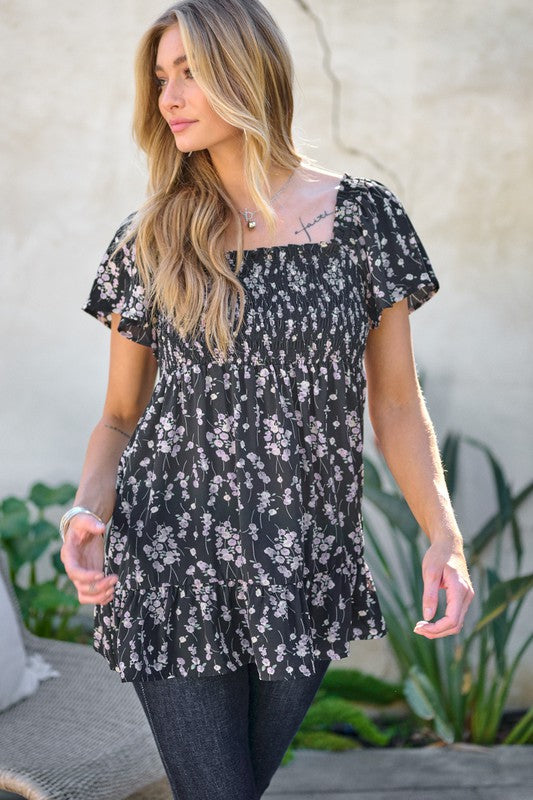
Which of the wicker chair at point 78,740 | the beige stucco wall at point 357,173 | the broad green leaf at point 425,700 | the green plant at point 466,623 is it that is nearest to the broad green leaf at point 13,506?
the beige stucco wall at point 357,173

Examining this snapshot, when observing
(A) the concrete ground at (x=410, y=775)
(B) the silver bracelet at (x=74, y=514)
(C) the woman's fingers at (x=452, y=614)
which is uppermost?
(B) the silver bracelet at (x=74, y=514)

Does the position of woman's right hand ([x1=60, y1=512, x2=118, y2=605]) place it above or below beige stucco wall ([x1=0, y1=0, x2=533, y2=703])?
below

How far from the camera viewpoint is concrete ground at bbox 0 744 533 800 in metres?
3.40

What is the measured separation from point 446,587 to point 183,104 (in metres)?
0.97

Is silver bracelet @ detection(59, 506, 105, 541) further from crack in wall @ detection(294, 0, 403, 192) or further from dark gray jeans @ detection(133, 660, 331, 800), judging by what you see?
crack in wall @ detection(294, 0, 403, 192)

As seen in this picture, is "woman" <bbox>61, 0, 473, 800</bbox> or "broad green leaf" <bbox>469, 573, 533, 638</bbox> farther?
"broad green leaf" <bbox>469, 573, 533, 638</bbox>

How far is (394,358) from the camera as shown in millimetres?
1972

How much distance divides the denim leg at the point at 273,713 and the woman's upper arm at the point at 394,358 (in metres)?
0.50

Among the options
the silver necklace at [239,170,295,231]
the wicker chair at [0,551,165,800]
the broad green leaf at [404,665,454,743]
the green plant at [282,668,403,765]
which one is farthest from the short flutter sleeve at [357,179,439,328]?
→ the green plant at [282,668,403,765]

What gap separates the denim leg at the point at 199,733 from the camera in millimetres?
1774

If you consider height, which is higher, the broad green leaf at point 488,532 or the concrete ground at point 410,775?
the broad green leaf at point 488,532

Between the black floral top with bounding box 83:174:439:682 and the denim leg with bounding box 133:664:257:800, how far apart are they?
38mm

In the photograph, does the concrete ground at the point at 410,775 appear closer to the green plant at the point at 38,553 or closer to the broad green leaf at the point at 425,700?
the broad green leaf at the point at 425,700

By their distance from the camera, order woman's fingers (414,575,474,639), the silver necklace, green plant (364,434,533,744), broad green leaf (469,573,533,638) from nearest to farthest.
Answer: woman's fingers (414,575,474,639) < the silver necklace < broad green leaf (469,573,533,638) < green plant (364,434,533,744)
